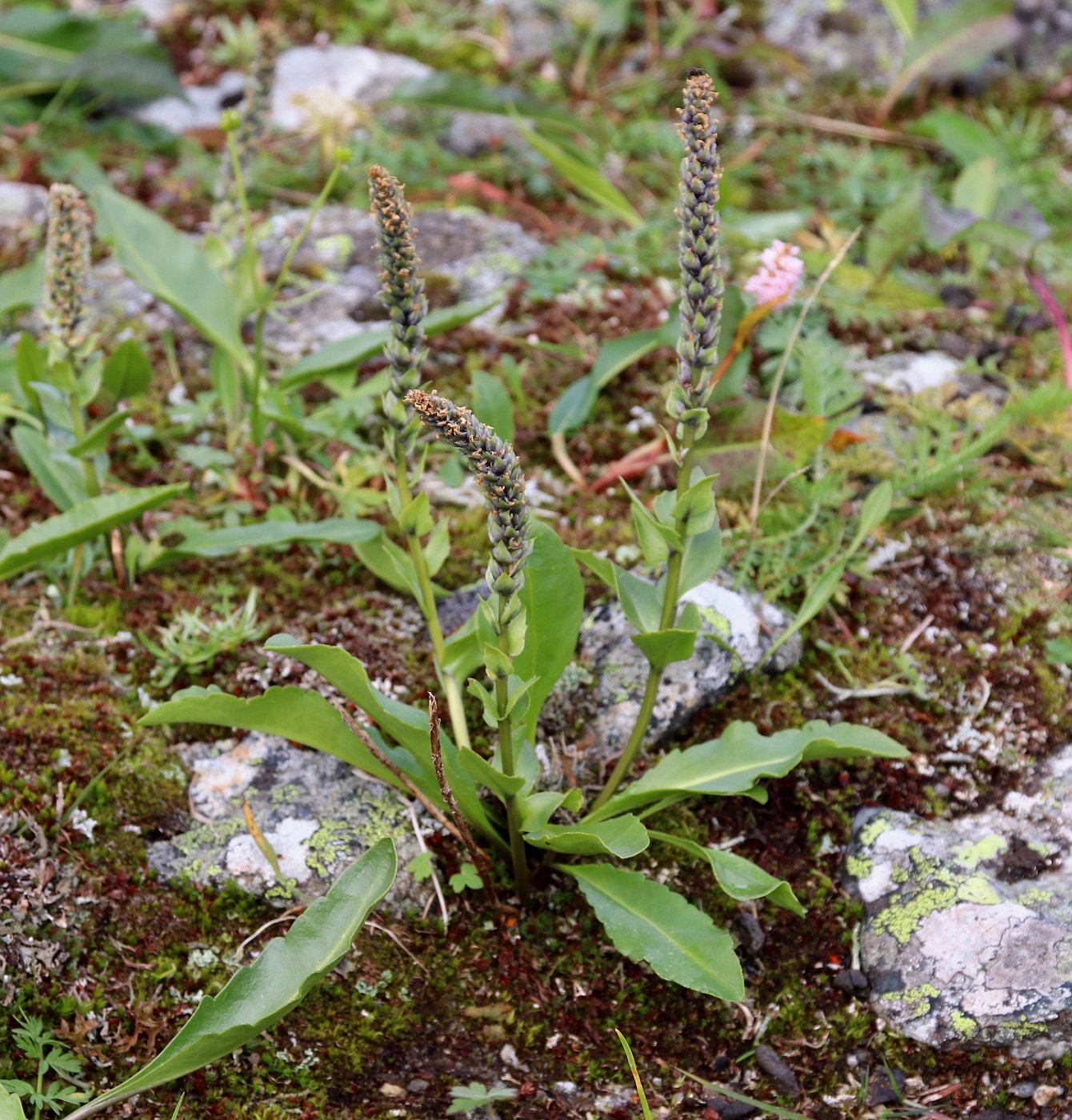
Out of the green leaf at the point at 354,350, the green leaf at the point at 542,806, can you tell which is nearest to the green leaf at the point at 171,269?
the green leaf at the point at 354,350

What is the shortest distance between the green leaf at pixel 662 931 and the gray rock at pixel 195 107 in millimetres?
4183

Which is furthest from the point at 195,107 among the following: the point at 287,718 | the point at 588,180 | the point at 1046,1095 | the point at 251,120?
the point at 1046,1095

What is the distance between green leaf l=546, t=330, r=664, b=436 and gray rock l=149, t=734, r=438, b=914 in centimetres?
145

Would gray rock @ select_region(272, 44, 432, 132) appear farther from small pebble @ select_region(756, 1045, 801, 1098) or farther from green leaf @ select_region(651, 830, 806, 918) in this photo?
small pebble @ select_region(756, 1045, 801, 1098)

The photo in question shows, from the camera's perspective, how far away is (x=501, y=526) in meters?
2.13

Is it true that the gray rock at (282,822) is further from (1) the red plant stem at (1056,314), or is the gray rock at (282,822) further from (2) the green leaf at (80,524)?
(1) the red plant stem at (1056,314)

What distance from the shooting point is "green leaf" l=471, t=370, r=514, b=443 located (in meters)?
3.28

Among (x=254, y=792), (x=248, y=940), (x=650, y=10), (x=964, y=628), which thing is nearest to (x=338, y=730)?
(x=254, y=792)

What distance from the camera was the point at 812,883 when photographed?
9.23 ft

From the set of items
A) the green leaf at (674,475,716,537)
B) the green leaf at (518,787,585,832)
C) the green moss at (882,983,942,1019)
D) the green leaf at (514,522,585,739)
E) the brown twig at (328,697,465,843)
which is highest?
the green leaf at (674,475,716,537)

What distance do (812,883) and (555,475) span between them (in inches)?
63.2

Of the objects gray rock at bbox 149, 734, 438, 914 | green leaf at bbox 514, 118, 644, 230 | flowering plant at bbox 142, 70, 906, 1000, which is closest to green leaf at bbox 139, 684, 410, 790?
flowering plant at bbox 142, 70, 906, 1000

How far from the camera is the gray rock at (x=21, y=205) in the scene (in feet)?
15.4

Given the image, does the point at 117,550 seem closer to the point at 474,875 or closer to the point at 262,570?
the point at 262,570
